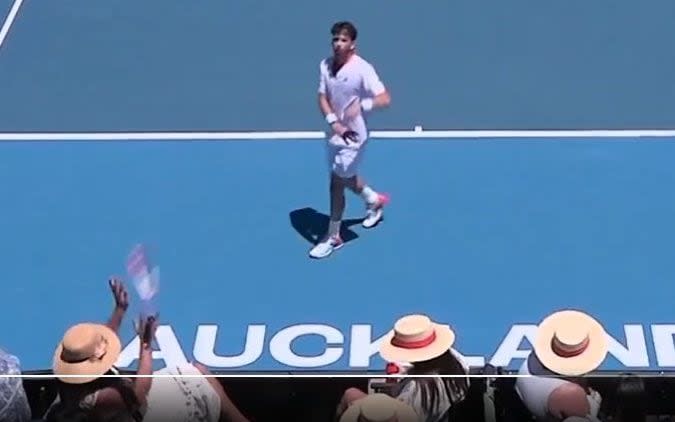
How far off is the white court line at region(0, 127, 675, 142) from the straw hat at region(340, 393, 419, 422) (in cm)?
185

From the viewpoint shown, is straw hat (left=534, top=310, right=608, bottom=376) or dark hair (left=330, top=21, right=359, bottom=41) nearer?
straw hat (left=534, top=310, right=608, bottom=376)

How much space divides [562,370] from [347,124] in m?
1.81

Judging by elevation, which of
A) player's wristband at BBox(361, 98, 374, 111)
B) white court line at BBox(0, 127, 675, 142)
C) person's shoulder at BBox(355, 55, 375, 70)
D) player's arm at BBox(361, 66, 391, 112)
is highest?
person's shoulder at BBox(355, 55, 375, 70)

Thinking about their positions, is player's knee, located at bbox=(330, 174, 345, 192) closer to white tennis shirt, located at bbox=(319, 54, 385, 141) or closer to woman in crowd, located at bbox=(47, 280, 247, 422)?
white tennis shirt, located at bbox=(319, 54, 385, 141)

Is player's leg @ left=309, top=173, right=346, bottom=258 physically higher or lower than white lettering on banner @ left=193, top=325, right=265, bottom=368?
higher

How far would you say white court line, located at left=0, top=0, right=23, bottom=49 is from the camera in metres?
4.56

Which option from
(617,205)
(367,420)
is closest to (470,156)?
(617,205)

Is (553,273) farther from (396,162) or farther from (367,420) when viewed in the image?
(367,420)

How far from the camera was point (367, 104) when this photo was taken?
4152 mm

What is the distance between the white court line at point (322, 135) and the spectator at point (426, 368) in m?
1.51

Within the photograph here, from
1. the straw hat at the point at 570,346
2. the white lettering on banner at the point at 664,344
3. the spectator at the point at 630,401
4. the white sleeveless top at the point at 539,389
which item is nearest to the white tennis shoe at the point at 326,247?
the white lettering on banner at the point at 664,344

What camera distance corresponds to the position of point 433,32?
4.62 metres

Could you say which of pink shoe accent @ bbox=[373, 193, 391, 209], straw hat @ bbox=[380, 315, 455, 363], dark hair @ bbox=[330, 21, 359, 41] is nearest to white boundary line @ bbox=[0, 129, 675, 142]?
pink shoe accent @ bbox=[373, 193, 391, 209]

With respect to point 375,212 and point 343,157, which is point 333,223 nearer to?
point 375,212
